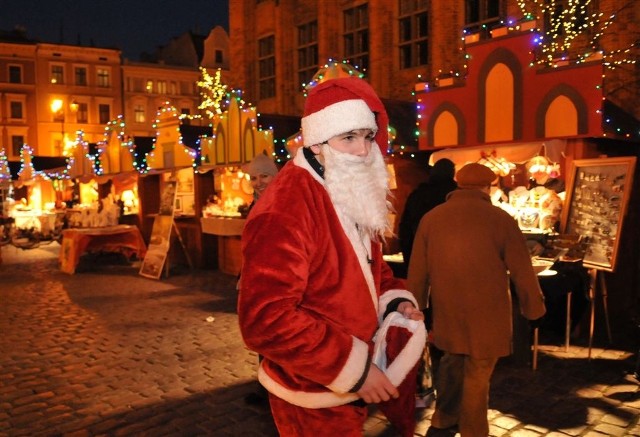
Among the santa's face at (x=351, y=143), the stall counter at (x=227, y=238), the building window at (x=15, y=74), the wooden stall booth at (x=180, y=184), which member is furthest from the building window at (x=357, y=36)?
the building window at (x=15, y=74)

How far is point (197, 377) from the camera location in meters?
5.79

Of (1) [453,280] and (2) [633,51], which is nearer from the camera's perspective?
(1) [453,280]

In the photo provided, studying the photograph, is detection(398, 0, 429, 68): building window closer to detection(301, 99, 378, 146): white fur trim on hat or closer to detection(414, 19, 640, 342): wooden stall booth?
detection(414, 19, 640, 342): wooden stall booth

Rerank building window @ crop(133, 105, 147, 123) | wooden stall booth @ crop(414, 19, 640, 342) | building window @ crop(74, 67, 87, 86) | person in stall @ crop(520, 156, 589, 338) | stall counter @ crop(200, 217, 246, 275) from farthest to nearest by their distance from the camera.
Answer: building window @ crop(133, 105, 147, 123)
building window @ crop(74, 67, 87, 86)
stall counter @ crop(200, 217, 246, 275)
wooden stall booth @ crop(414, 19, 640, 342)
person in stall @ crop(520, 156, 589, 338)

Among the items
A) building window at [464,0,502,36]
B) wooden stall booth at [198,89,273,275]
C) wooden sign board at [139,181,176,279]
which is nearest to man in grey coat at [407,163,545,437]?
wooden stall booth at [198,89,273,275]

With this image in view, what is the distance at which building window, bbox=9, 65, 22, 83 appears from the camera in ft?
147

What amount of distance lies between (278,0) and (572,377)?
17.5 metres

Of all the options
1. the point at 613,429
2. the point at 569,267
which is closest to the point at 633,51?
the point at 569,267

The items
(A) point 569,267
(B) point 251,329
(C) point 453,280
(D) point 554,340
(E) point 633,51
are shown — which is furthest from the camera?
(E) point 633,51

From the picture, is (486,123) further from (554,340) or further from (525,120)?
(554,340)

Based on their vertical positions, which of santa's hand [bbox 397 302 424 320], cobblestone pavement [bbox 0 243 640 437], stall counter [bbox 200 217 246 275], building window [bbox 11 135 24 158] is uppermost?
building window [bbox 11 135 24 158]

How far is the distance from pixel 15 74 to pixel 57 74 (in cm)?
310

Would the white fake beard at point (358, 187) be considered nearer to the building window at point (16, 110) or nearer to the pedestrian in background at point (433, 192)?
the pedestrian in background at point (433, 192)

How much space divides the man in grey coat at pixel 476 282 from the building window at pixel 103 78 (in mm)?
49370
